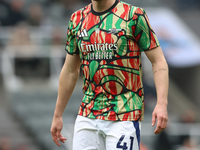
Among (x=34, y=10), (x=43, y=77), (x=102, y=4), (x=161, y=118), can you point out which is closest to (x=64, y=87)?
(x=102, y=4)

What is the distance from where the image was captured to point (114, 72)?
473 cm

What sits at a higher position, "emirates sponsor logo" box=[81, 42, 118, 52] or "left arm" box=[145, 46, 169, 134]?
"emirates sponsor logo" box=[81, 42, 118, 52]

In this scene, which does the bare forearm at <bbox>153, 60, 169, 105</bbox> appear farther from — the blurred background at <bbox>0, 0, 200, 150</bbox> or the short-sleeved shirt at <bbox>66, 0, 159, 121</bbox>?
the blurred background at <bbox>0, 0, 200, 150</bbox>

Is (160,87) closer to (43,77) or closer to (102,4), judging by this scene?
(102,4)

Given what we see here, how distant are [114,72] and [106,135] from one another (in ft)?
1.82

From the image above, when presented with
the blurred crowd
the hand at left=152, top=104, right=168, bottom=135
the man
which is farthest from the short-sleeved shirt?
the blurred crowd

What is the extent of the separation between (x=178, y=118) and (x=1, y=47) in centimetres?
508

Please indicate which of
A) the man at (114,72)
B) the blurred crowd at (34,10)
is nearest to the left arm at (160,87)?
the man at (114,72)

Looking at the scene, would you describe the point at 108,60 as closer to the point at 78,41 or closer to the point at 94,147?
the point at 78,41

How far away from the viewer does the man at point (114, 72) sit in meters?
4.67

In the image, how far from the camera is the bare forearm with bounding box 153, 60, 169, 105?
14.9 ft

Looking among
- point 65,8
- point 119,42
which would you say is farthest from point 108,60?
point 65,8

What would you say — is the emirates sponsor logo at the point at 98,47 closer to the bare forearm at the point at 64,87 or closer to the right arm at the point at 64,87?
the right arm at the point at 64,87

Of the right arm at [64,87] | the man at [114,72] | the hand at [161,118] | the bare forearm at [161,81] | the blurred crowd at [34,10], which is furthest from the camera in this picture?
the blurred crowd at [34,10]
